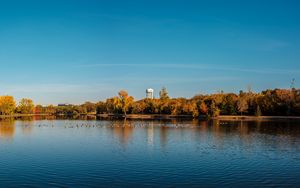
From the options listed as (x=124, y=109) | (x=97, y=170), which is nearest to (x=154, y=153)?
(x=97, y=170)

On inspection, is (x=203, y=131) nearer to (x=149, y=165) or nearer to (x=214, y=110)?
(x=149, y=165)

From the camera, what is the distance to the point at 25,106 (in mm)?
173375

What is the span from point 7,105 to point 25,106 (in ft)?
89.1

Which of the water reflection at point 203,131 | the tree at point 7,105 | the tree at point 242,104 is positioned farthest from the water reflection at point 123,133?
the tree at point 7,105

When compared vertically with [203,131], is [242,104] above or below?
above

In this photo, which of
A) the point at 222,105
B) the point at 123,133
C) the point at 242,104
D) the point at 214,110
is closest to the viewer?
the point at 123,133

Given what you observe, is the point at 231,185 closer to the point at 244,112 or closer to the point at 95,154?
the point at 95,154

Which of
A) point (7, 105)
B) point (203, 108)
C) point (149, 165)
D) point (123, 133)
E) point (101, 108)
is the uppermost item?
point (7, 105)

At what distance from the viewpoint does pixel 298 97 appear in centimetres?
9538

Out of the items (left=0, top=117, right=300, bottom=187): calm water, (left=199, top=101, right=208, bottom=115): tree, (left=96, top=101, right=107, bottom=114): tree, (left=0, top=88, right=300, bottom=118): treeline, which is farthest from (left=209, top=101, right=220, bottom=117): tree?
(left=96, top=101, right=107, bottom=114): tree

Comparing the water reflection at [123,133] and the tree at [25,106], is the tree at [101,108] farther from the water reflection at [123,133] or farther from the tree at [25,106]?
the water reflection at [123,133]

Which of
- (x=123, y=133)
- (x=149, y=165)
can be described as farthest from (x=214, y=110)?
(x=149, y=165)

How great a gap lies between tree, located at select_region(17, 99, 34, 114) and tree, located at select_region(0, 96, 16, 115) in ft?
67.5

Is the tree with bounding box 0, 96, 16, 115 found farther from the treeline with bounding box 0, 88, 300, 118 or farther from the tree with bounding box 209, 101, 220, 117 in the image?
the tree with bounding box 209, 101, 220, 117
